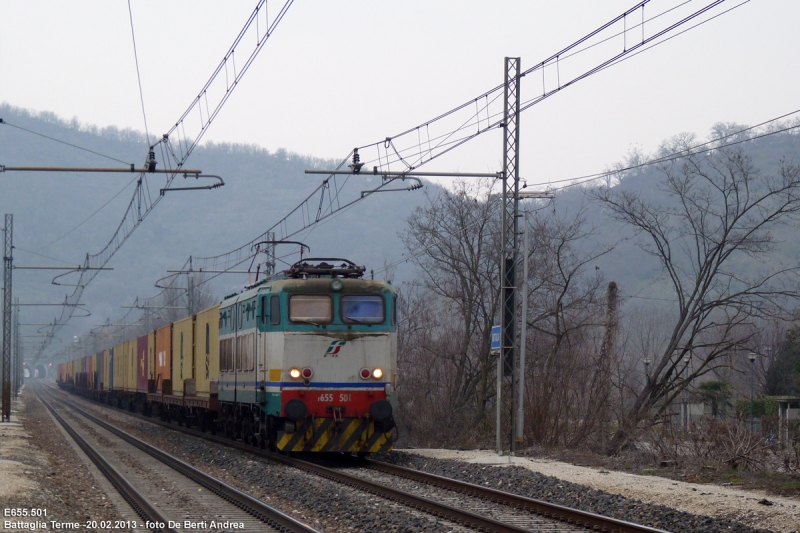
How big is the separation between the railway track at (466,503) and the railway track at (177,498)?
196cm

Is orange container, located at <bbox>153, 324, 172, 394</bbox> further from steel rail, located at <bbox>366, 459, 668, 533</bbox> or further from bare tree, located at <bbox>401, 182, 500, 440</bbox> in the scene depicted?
steel rail, located at <bbox>366, 459, 668, 533</bbox>

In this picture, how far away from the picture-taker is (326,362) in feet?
59.6

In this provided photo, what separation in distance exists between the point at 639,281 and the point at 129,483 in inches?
5312

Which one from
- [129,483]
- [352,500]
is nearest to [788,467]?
[352,500]

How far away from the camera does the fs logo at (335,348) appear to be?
18188mm

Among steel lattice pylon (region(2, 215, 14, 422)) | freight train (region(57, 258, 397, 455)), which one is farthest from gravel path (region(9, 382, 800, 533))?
steel lattice pylon (region(2, 215, 14, 422))

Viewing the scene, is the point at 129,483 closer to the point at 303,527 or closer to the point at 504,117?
the point at 303,527

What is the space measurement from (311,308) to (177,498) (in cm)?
537

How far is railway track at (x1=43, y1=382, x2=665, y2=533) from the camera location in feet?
35.1

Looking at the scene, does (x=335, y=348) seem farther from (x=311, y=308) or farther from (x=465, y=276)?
(x=465, y=276)

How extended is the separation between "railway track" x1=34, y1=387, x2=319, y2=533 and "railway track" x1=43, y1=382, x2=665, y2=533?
1958 millimetres

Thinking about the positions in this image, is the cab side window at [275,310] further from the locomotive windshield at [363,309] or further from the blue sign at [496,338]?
the blue sign at [496,338]

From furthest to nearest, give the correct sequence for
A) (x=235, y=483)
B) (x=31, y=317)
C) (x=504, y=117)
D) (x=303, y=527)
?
(x=31, y=317) < (x=504, y=117) < (x=235, y=483) < (x=303, y=527)

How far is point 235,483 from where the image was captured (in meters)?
15.6
